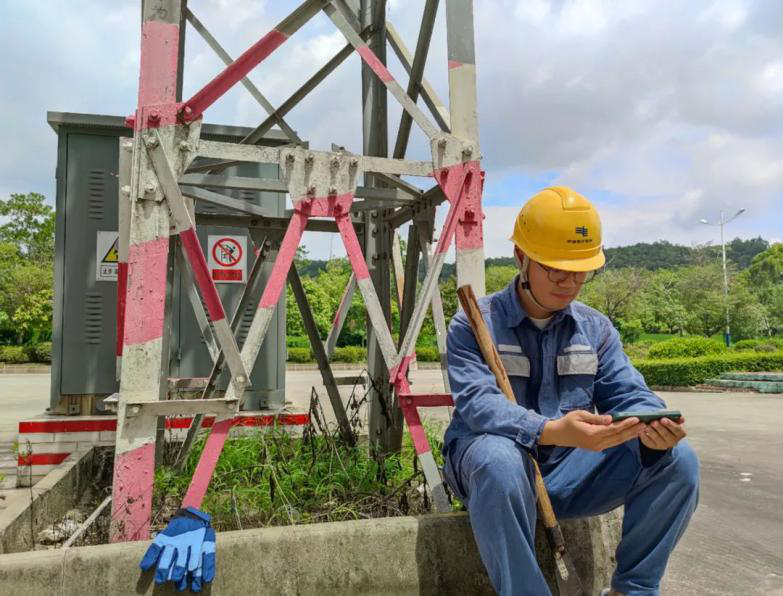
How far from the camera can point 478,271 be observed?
2.95 meters

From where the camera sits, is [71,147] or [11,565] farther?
[71,147]

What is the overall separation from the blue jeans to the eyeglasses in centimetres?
59

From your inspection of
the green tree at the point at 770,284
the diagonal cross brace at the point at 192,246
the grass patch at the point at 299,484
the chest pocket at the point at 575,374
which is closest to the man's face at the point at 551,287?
the chest pocket at the point at 575,374

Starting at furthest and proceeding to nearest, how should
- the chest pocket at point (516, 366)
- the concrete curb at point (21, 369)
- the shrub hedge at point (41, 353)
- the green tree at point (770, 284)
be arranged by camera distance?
the green tree at point (770, 284)
the shrub hedge at point (41, 353)
the concrete curb at point (21, 369)
the chest pocket at point (516, 366)

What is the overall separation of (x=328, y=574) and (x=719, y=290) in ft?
Answer: 148

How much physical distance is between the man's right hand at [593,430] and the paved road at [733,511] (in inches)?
56.3

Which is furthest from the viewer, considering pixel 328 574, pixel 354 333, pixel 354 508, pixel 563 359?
pixel 354 333

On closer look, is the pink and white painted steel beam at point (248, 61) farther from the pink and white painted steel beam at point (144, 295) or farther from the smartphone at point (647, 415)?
the smartphone at point (647, 415)

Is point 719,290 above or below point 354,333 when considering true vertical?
above

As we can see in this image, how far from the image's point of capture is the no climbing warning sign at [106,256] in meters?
4.62

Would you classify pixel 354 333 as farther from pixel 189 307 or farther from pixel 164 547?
pixel 164 547

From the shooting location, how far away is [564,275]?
2.30m

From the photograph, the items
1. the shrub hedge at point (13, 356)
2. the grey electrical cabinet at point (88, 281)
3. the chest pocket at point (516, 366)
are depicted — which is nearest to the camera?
the chest pocket at point (516, 366)

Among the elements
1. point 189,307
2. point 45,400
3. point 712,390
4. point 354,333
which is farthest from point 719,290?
point 189,307
